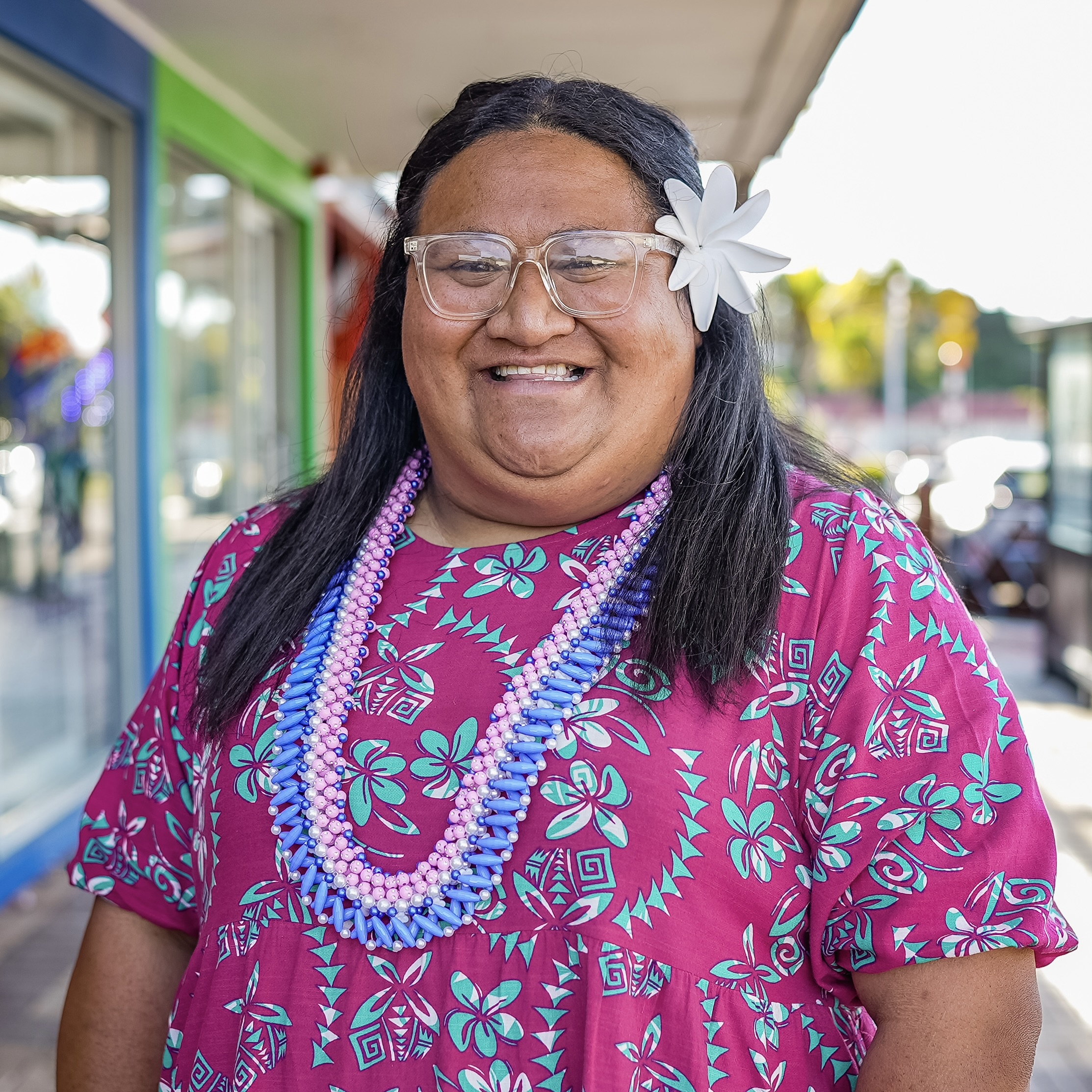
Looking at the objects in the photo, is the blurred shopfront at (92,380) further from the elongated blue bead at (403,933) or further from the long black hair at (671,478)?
the elongated blue bead at (403,933)

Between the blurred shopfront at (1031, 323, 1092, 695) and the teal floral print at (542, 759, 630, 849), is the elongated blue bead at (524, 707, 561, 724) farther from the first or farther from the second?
the blurred shopfront at (1031, 323, 1092, 695)

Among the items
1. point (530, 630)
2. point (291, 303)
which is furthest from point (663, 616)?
point (291, 303)

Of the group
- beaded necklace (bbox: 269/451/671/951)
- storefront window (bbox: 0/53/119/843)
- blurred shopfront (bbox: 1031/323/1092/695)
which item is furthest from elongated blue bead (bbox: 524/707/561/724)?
blurred shopfront (bbox: 1031/323/1092/695)

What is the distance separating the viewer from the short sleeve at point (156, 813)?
1.46m

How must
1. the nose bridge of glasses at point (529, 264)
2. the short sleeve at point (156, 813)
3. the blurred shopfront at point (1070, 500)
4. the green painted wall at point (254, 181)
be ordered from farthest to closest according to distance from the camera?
the blurred shopfront at point (1070, 500) < the green painted wall at point (254, 181) < the short sleeve at point (156, 813) < the nose bridge of glasses at point (529, 264)

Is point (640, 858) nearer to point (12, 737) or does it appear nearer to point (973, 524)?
point (12, 737)

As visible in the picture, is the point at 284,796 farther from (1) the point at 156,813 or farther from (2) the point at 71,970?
(2) the point at 71,970

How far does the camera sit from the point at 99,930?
1492 millimetres

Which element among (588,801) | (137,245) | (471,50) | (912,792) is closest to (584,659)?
(588,801)

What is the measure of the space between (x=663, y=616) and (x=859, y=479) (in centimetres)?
41

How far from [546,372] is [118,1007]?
3.27 feet

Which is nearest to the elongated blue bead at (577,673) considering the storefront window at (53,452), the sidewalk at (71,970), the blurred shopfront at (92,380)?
the sidewalk at (71,970)

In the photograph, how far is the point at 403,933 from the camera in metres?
1.18

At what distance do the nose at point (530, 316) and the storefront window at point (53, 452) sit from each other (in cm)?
339
